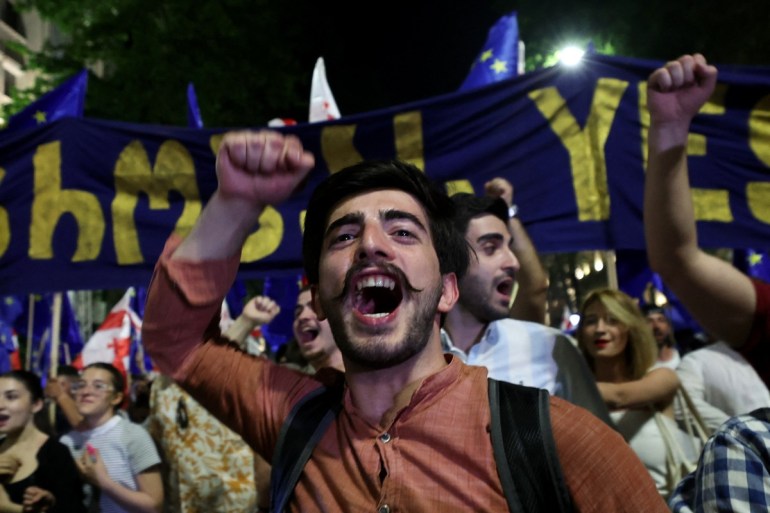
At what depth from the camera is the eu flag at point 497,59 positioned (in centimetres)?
643

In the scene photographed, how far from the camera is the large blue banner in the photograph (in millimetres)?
4398

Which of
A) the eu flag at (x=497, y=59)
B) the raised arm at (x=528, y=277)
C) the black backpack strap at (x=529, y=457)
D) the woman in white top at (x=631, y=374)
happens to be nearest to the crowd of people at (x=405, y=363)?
the black backpack strap at (x=529, y=457)

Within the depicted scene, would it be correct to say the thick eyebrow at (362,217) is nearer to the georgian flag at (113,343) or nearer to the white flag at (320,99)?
the white flag at (320,99)

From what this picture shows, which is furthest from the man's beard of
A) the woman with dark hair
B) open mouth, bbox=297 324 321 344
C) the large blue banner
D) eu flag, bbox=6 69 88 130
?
eu flag, bbox=6 69 88 130

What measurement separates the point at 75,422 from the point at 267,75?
1203 centimetres

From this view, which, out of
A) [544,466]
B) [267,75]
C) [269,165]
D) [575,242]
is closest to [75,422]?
[575,242]

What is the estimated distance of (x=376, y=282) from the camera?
6.12 feet

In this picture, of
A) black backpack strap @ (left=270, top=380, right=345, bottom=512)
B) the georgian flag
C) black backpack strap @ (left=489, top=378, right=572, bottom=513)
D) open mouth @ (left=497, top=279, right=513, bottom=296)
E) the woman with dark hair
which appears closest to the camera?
black backpack strap @ (left=489, top=378, right=572, bottom=513)

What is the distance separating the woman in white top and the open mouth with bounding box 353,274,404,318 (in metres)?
2.03

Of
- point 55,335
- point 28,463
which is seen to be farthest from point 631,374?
point 55,335

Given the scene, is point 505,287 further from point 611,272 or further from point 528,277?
point 611,272

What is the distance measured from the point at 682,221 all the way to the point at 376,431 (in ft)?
3.21

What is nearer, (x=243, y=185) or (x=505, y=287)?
(x=243, y=185)

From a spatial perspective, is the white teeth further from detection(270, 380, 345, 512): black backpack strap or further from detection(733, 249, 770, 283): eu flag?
detection(733, 249, 770, 283): eu flag
